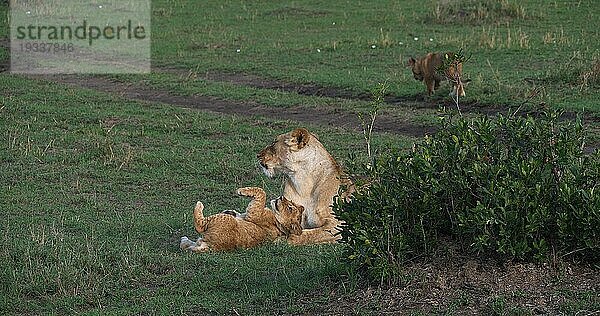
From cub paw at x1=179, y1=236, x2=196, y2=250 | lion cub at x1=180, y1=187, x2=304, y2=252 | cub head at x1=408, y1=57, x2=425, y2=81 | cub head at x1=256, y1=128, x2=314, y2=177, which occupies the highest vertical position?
cub head at x1=256, y1=128, x2=314, y2=177

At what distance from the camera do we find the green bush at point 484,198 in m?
5.41

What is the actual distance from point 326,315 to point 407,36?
49.0 ft

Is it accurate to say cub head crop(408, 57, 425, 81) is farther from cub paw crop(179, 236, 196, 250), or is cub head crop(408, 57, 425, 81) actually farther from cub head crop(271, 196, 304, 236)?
cub paw crop(179, 236, 196, 250)

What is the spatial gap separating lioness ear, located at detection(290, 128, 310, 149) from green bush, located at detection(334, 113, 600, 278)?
1747mm

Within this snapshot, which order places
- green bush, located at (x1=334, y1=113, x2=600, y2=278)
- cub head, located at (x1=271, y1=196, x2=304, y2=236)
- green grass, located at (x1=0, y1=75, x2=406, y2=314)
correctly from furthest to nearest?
cub head, located at (x1=271, y1=196, x2=304, y2=236)
green grass, located at (x1=0, y1=75, x2=406, y2=314)
green bush, located at (x1=334, y1=113, x2=600, y2=278)

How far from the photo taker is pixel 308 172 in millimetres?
7781

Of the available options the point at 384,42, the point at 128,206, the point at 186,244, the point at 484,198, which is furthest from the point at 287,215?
the point at 384,42

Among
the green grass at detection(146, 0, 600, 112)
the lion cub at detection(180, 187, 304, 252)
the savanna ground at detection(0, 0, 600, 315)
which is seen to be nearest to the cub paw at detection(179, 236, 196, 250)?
the lion cub at detection(180, 187, 304, 252)

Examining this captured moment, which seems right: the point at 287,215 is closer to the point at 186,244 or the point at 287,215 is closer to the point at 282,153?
the point at 282,153

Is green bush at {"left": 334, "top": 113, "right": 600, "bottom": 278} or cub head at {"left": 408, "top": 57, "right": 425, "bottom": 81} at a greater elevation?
green bush at {"left": 334, "top": 113, "right": 600, "bottom": 278}

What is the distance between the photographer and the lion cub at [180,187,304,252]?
7090 millimetres

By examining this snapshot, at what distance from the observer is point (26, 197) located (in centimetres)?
912

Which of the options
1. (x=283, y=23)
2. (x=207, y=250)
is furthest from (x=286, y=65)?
(x=207, y=250)

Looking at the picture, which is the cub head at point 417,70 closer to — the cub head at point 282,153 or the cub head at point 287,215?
the cub head at point 282,153
